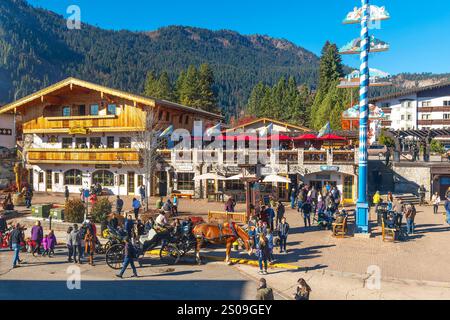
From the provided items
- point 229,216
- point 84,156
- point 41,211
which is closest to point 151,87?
point 84,156

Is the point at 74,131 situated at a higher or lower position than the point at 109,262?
higher

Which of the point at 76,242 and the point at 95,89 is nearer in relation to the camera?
the point at 76,242

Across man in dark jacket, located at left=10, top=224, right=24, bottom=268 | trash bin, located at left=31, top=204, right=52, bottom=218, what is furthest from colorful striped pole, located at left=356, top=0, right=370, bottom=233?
trash bin, located at left=31, top=204, right=52, bottom=218

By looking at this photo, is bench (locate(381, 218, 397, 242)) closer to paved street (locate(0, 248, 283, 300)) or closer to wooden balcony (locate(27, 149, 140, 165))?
paved street (locate(0, 248, 283, 300))

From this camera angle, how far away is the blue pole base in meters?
19.6

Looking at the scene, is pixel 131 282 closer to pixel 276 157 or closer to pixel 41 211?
pixel 41 211

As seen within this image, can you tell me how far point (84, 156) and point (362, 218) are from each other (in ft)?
77.2

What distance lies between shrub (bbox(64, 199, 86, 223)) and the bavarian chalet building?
10.7m

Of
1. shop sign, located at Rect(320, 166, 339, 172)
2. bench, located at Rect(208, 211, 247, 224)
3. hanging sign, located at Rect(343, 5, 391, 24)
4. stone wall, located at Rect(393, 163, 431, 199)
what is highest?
hanging sign, located at Rect(343, 5, 391, 24)

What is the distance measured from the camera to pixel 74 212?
71.0 ft
